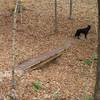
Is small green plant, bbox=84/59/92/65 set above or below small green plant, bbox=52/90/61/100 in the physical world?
Result: above

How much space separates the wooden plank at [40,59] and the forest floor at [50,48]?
34 cm

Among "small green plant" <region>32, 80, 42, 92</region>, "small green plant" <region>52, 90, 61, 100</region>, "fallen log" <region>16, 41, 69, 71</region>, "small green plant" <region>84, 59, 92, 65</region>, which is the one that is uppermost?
"fallen log" <region>16, 41, 69, 71</region>

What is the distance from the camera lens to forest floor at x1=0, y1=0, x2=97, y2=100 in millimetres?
14195

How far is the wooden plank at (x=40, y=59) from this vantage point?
51.0 feet

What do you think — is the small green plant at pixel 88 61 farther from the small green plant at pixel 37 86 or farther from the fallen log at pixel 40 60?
the small green plant at pixel 37 86

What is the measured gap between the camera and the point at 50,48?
2008 cm

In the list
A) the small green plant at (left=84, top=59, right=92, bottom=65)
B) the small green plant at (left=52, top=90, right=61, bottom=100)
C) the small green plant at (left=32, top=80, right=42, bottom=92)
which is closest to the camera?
the small green plant at (left=52, top=90, right=61, bottom=100)

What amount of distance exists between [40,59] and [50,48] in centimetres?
333

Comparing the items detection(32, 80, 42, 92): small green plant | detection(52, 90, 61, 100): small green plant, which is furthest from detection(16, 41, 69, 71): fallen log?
detection(52, 90, 61, 100): small green plant

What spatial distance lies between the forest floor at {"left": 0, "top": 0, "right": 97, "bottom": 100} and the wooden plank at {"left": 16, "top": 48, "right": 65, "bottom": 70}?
0.34 metres

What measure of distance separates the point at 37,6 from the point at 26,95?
687 inches

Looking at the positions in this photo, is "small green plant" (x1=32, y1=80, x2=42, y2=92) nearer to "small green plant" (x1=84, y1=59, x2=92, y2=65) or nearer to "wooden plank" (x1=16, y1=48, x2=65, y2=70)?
"wooden plank" (x1=16, y1=48, x2=65, y2=70)

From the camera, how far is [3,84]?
1352cm

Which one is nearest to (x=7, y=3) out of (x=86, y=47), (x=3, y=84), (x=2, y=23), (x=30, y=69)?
(x=2, y=23)
